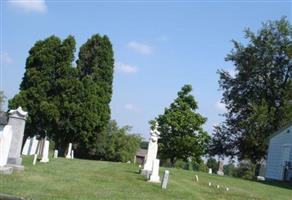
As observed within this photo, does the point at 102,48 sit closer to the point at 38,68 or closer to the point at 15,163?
the point at 38,68

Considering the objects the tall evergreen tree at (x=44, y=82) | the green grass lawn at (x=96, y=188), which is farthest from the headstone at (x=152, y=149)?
the tall evergreen tree at (x=44, y=82)

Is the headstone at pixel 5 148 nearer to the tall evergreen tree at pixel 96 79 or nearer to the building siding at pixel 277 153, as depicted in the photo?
the building siding at pixel 277 153

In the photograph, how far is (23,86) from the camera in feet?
153

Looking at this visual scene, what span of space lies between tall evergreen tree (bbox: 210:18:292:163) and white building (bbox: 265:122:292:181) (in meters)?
9.34

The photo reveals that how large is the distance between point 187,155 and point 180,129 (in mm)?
2705

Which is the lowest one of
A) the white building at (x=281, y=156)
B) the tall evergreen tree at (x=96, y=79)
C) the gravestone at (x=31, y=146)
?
the gravestone at (x=31, y=146)

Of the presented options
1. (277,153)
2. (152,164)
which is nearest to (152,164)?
(152,164)

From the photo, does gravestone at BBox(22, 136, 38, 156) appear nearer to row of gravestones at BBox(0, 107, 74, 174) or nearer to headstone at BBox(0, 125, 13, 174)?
row of gravestones at BBox(0, 107, 74, 174)

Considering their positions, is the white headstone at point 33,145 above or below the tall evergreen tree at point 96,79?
below

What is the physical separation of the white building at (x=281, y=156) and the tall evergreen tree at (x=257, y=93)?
9.34m

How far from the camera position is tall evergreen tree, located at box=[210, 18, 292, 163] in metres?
51.2

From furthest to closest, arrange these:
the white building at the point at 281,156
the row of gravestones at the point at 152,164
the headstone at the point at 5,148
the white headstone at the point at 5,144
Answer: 1. the white building at the point at 281,156
2. the row of gravestones at the point at 152,164
3. the white headstone at the point at 5,144
4. the headstone at the point at 5,148

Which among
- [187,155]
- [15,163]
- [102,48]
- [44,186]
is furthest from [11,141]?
[187,155]

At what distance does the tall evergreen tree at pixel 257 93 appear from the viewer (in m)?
51.2
